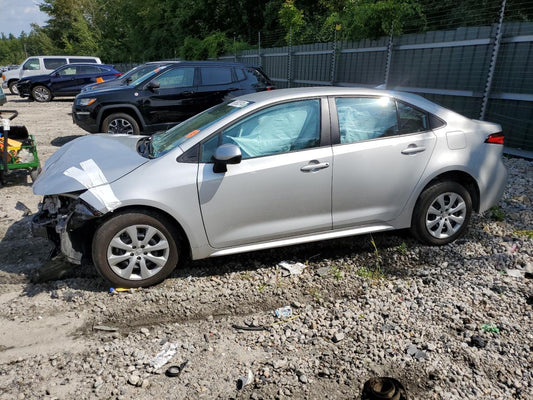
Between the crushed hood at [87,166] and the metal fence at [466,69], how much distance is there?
671cm

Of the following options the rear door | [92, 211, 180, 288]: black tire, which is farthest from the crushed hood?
the rear door

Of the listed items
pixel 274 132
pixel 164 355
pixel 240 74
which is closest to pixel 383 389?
pixel 164 355

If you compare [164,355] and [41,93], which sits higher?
[164,355]

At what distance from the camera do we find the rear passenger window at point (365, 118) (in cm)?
388

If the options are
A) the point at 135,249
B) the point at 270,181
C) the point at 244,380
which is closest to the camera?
the point at 244,380

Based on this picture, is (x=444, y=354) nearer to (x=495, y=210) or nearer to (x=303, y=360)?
(x=303, y=360)

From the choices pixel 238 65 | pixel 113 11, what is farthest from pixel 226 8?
pixel 113 11

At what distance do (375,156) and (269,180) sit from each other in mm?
1055

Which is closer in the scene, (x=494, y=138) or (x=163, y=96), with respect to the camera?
(x=494, y=138)

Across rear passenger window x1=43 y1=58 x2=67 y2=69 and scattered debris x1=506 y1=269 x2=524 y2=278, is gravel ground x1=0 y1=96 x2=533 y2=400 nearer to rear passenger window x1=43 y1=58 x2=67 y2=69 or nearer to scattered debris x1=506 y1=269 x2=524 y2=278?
scattered debris x1=506 y1=269 x2=524 y2=278

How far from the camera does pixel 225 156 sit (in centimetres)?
338

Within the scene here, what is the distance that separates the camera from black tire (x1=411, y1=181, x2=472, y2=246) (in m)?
4.11

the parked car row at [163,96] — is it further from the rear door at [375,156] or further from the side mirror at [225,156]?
the side mirror at [225,156]

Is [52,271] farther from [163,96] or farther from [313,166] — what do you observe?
[163,96]
